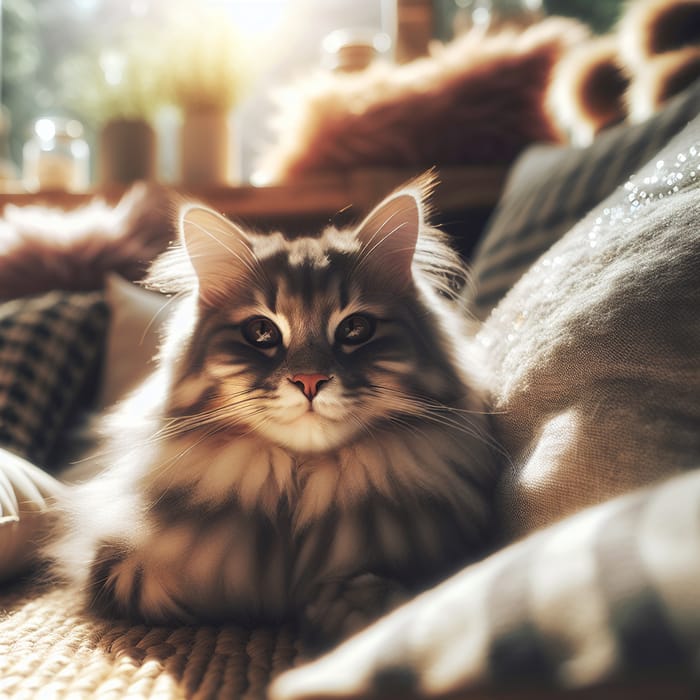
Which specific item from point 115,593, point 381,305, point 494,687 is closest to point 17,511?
point 115,593

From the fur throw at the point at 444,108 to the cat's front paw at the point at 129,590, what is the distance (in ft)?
4.63

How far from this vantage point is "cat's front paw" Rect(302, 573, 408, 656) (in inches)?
25.8

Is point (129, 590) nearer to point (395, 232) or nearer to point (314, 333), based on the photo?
point (314, 333)

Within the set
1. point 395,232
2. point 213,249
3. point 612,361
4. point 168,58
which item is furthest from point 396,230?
point 168,58

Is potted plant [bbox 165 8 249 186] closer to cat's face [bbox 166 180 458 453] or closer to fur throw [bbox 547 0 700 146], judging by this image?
fur throw [bbox 547 0 700 146]

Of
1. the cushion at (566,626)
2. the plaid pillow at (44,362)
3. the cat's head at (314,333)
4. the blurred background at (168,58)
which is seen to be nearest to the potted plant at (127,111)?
the blurred background at (168,58)

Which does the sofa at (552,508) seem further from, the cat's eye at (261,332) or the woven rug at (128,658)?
the cat's eye at (261,332)

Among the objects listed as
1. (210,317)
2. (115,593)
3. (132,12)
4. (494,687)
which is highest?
(132,12)

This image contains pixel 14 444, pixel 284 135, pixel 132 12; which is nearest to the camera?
pixel 14 444

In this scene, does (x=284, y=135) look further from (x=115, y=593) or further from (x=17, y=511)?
(x=115, y=593)

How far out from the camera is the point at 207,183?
222cm

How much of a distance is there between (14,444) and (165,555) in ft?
2.45

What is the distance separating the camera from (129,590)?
0.81 m

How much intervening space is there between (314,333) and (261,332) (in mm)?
83
